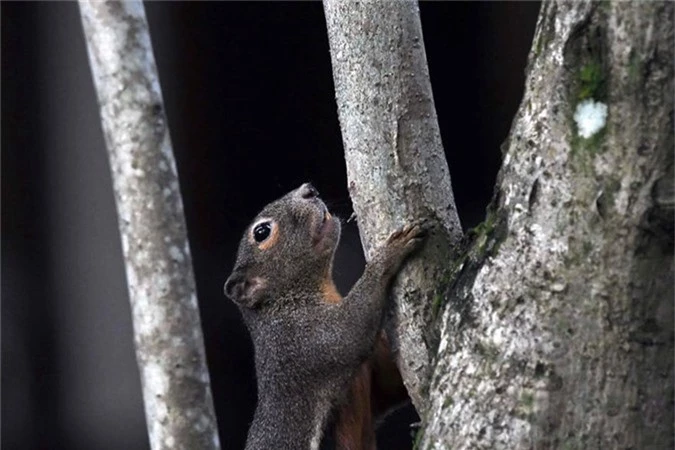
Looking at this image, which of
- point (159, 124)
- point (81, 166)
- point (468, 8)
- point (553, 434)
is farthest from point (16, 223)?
point (553, 434)

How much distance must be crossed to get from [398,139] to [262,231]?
1.38 metres

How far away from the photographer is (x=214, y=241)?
21.9 ft

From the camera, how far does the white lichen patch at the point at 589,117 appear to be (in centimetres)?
285

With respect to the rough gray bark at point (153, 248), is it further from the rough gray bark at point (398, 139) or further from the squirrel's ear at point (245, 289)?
the squirrel's ear at point (245, 289)

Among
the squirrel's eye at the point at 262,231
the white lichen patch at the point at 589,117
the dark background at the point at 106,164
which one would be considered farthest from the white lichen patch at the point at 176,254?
the dark background at the point at 106,164

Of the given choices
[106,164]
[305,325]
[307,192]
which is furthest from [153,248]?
[106,164]

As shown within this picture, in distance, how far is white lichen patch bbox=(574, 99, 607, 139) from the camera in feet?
9.36

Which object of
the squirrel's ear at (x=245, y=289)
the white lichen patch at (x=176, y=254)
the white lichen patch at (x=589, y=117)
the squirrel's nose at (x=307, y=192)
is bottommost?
the squirrel's ear at (x=245, y=289)

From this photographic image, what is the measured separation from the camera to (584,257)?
2900mm

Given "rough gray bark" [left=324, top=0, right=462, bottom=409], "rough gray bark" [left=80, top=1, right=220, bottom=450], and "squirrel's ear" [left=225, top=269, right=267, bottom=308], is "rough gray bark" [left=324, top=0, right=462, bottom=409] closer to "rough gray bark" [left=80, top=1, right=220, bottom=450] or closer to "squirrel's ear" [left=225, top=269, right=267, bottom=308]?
"rough gray bark" [left=80, top=1, right=220, bottom=450]

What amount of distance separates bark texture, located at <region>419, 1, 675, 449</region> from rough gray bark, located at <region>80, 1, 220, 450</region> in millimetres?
777

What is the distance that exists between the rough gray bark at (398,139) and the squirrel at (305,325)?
7.5 inches

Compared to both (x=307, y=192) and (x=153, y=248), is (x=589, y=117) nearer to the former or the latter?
(x=153, y=248)

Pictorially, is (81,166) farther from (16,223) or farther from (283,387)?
(283,387)
